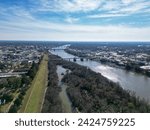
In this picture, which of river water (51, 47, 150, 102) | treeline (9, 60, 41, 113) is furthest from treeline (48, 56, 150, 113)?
treeline (9, 60, 41, 113)

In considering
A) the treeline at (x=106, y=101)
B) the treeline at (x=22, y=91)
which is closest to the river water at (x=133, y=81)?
the treeline at (x=106, y=101)

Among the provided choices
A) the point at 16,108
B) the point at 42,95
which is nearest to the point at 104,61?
the point at 42,95

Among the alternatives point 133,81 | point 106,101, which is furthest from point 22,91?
point 133,81

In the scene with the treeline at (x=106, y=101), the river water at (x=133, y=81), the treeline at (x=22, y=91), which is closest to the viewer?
the treeline at (x=22, y=91)

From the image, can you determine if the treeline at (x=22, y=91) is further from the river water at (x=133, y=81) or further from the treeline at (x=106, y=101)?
the river water at (x=133, y=81)

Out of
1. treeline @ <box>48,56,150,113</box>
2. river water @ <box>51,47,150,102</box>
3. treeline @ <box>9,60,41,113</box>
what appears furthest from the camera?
river water @ <box>51,47,150,102</box>

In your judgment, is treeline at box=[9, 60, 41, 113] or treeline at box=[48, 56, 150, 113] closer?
treeline at box=[9, 60, 41, 113]

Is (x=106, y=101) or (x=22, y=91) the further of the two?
(x=22, y=91)

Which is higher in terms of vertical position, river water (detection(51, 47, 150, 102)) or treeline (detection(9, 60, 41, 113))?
treeline (detection(9, 60, 41, 113))

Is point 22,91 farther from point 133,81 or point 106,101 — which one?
point 133,81

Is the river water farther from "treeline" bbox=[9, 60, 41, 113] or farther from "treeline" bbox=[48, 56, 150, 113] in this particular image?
"treeline" bbox=[9, 60, 41, 113]

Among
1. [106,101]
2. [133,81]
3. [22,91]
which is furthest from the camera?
[133,81]

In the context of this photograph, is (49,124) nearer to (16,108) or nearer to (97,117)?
(97,117)
